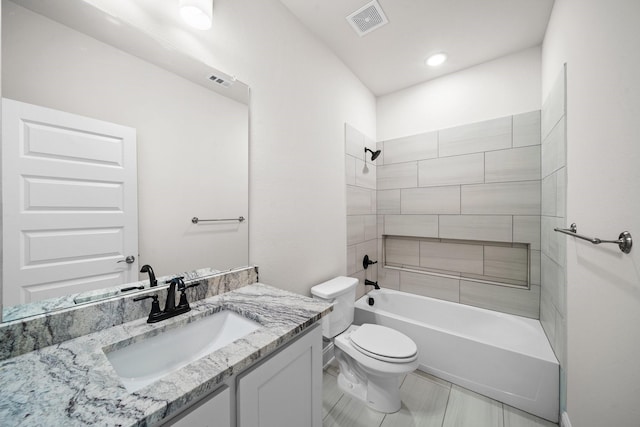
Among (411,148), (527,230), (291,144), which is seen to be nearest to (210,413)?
(291,144)

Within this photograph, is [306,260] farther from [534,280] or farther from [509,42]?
[509,42]

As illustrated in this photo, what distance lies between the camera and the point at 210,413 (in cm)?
62

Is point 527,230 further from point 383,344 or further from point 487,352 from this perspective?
point 383,344

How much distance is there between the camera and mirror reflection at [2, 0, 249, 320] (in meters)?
0.74

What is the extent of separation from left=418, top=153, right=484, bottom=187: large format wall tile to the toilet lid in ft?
5.13

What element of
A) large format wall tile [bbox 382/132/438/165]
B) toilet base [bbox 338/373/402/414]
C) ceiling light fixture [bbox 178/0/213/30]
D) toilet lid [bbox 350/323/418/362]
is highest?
ceiling light fixture [bbox 178/0/213/30]

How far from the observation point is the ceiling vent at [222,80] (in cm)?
125

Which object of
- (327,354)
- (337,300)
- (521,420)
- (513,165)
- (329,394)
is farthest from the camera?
(513,165)

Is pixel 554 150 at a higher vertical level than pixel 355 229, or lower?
higher

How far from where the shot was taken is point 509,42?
196cm

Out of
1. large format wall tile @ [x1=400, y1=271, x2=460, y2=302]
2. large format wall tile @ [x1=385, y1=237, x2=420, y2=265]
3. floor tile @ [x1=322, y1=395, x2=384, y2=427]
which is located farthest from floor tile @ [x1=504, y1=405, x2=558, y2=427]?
large format wall tile @ [x1=385, y1=237, x2=420, y2=265]

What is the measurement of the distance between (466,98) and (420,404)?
266cm

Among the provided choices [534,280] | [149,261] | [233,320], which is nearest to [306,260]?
[233,320]

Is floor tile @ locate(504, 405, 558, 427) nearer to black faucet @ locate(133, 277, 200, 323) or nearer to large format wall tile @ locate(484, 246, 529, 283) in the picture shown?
large format wall tile @ locate(484, 246, 529, 283)
